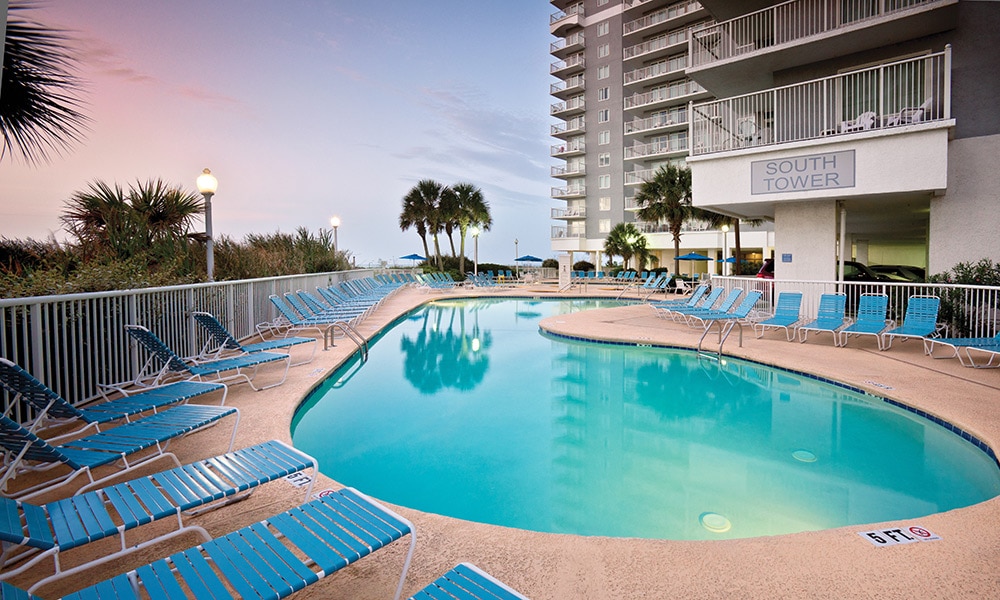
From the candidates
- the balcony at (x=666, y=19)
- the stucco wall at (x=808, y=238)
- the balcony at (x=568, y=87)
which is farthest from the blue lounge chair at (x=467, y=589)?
the balcony at (x=568, y=87)

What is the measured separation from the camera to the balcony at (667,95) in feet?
118

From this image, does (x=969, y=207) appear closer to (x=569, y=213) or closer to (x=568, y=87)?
(x=569, y=213)

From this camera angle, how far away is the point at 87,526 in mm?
2051

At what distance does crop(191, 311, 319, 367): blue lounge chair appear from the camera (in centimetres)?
596

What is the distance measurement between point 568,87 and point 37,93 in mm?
43196

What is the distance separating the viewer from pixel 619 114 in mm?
41156

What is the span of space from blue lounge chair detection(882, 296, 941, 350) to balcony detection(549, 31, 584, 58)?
41.3 meters

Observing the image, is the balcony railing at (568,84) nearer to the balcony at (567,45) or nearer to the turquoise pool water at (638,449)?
the balcony at (567,45)

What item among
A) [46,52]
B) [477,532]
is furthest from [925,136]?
[46,52]

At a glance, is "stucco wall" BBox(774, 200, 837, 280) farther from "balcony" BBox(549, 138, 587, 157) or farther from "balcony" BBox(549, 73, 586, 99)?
"balcony" BBox(549, 73, 586, 99)

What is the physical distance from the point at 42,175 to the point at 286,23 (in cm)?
963

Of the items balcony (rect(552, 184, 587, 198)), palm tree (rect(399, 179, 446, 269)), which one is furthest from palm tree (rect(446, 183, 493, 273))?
A: balcony (rect(552, 184, 587, 198))

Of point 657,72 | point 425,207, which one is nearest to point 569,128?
point 657,72

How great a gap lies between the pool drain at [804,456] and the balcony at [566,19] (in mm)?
45749
